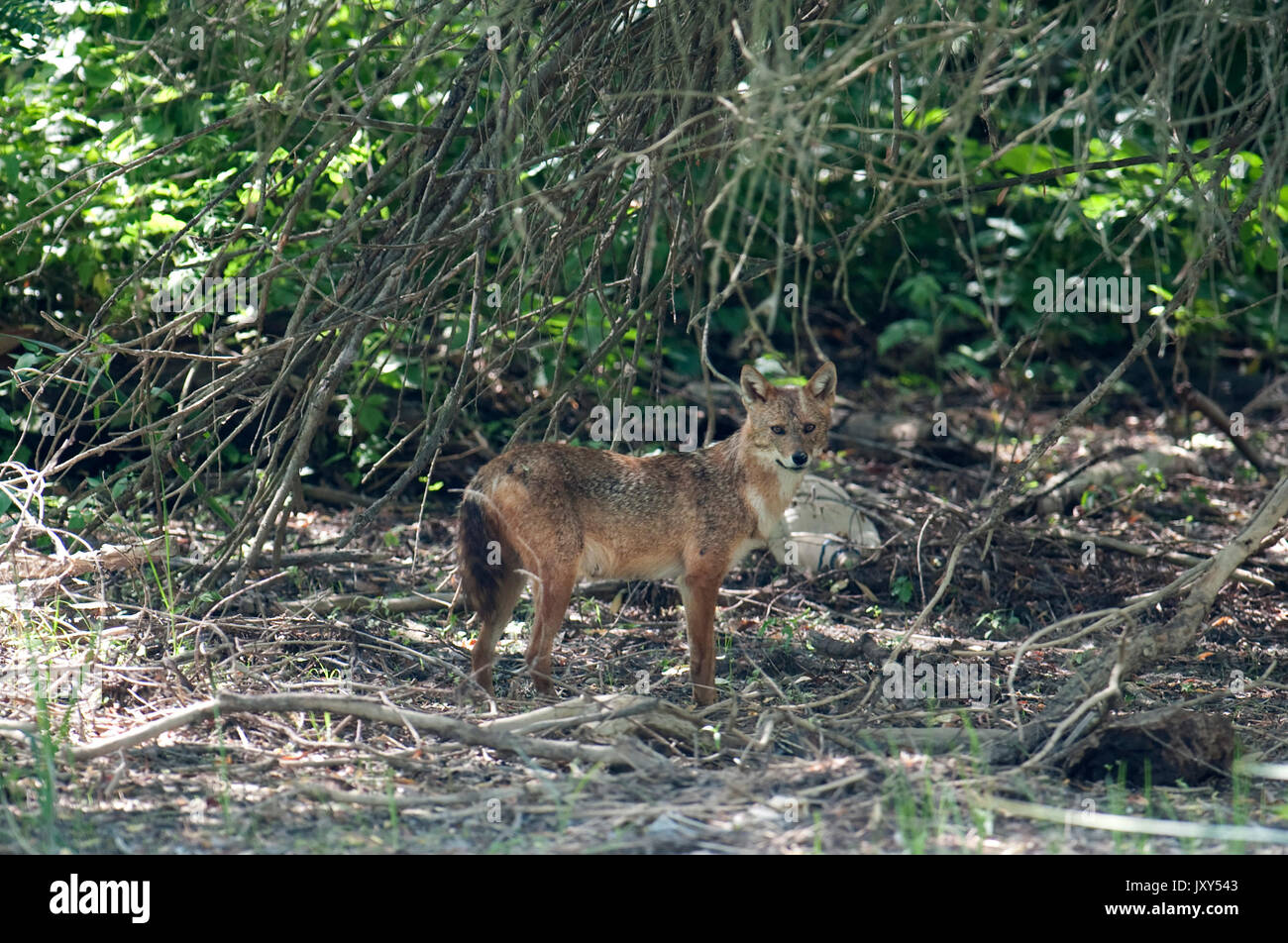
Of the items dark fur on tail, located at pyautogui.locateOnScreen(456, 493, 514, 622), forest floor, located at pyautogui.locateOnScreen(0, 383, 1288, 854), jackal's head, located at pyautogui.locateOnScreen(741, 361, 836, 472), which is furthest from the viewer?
jackal's head, located at pyautogui.locateOnScreen(741, 361, 836, 472)

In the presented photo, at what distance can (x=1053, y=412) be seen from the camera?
12.4 m

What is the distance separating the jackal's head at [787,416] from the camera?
276 inches

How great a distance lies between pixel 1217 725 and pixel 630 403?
16.0 ft

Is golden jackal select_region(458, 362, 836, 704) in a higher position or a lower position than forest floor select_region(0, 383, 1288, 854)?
higher

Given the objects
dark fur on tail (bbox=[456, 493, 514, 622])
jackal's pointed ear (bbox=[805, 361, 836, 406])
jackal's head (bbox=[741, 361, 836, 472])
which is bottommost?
dark fur on tail (bbox=[456, 493, 514, 622])

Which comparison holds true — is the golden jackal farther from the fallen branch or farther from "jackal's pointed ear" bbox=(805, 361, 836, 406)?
the fallen branch

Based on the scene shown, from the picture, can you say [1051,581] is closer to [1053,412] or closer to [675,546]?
[675,546]

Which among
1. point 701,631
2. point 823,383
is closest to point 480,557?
point 701,631

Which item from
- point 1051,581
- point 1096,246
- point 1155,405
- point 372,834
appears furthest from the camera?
point 1155,405

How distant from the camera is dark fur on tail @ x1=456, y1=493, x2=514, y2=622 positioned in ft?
21.5

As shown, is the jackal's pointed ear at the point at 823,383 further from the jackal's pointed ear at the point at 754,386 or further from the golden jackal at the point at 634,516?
the jackal's pointed ear at the point at 754,386

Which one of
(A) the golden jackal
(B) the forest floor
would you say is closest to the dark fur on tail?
(A) the golden jackal

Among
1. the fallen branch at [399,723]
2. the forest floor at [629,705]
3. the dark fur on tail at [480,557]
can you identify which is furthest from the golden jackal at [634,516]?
the fallen branch at [399,723]

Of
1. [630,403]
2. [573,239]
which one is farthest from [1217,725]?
[630,403]
